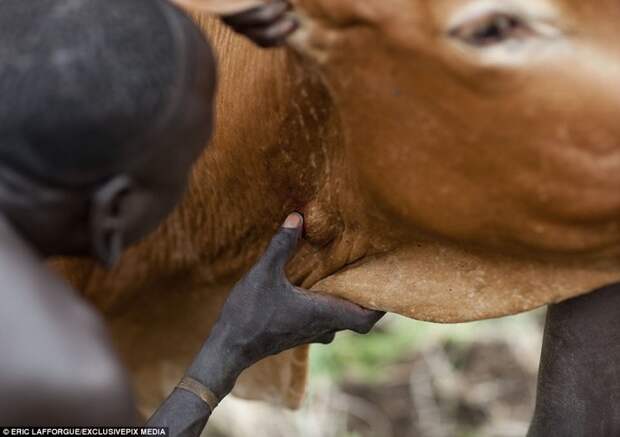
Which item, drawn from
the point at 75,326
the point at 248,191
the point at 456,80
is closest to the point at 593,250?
the point at 456,80

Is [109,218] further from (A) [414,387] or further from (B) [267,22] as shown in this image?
(A) [414,387]

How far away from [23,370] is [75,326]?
0.08 metres

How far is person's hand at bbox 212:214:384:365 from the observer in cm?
188

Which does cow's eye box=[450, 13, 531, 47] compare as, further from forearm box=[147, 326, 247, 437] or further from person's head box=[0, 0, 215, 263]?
forearm box=[147, 326, 247, 437]

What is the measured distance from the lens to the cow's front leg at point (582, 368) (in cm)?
186

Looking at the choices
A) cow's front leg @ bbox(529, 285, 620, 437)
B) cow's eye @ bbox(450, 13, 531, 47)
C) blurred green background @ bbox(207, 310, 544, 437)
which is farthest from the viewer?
blurred green background @ bbox(207, 310, 544, 437)

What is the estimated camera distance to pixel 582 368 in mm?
1906

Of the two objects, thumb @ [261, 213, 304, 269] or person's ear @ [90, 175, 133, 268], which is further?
thumb @ [261, 213, 304, 269]

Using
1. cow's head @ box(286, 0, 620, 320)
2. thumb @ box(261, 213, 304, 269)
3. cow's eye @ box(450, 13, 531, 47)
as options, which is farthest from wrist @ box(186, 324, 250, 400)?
cow's eye @ box(450, 13, 531, 47)

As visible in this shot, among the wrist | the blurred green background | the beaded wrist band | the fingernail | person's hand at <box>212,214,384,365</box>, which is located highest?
the fingernail

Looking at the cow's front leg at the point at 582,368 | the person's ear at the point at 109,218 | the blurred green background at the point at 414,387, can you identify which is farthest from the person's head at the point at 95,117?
the blurred green background at the point at 414,387

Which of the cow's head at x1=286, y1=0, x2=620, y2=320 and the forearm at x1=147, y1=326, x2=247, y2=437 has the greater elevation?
the cow's head at x1=286, y1=0, x2=620, y2=320

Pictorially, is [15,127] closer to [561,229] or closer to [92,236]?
[92,236]

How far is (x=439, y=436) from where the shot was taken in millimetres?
3199
